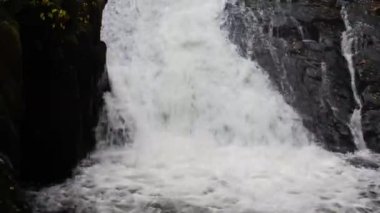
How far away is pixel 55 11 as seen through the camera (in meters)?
6.84

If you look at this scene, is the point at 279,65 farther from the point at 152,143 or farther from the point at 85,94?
the point at 85,94

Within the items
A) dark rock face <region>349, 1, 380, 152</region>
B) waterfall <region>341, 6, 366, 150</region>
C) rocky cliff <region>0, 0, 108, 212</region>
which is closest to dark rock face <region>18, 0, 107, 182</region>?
rocky cliff <region>0, 0, 108, 212</region>

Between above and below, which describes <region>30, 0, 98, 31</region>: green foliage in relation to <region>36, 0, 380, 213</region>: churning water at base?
above

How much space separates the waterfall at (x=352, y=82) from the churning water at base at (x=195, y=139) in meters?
0.95

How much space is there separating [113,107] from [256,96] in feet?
9.69

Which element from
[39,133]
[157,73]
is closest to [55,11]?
[39,133]

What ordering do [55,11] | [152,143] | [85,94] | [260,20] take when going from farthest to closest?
[260,20] < [152,143] < [85,94] < [55,11]

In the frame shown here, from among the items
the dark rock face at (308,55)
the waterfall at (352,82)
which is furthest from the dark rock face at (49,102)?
the waterfall at (352,82)

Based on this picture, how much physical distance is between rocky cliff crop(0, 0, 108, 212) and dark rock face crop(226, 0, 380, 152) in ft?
15.3

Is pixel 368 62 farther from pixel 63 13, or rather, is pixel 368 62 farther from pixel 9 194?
pixel 9 194

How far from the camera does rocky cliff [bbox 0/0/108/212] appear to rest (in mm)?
6262

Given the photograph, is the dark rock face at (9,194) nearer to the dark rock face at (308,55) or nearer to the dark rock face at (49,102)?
the dark rock face at (49,102)

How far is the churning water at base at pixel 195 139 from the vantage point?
711 cm

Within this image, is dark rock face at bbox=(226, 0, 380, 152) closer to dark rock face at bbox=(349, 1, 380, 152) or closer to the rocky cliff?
dark rock face at bbox=(349, 1, 380, 152)
